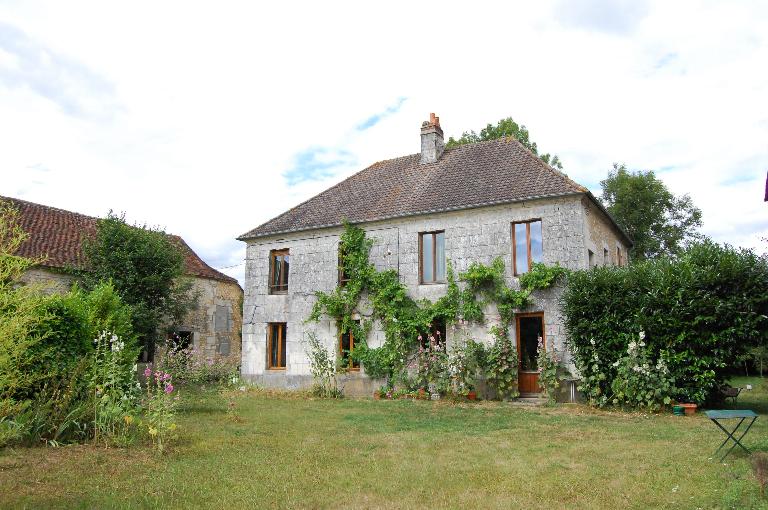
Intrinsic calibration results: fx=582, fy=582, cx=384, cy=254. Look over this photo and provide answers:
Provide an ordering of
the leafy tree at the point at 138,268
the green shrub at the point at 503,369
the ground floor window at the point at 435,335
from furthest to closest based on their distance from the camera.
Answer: the leafy tree at the point at 138,268 → the ground floor window at the point at 435,335 → the green shrub at the point at 503,369

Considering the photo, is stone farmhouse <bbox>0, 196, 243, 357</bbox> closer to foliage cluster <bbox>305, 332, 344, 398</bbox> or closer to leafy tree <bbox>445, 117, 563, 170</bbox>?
foliage cluster <bbox>305, 332, 344, 398</bbox>

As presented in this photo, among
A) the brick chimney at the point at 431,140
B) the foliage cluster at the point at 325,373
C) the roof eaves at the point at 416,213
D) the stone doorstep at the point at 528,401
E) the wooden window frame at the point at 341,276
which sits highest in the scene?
the brick chimney at the point at 431,140

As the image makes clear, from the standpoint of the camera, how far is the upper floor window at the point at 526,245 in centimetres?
1498

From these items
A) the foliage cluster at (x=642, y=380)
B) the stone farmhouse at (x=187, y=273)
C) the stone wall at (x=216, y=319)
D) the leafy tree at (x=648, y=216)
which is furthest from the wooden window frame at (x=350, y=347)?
the leafy tree at (x=648, y=216)

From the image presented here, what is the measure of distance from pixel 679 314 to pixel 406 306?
703 cm

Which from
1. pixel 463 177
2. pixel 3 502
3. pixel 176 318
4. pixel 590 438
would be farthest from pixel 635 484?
pixel 176 318

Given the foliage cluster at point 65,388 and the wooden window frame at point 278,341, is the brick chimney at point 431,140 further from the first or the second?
the foliage cluster at point 65,388

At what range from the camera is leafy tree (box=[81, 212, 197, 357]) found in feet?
59.3

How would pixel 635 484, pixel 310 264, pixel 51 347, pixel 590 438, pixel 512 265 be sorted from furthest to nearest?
pixel 310 264 < pixel 512 265 < pixel 590 438 < pixel 51 347 < pixel 635 484

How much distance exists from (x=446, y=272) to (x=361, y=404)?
4372 mm

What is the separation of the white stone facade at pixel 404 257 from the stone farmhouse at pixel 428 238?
3cm

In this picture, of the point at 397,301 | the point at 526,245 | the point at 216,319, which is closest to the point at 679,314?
the point at 526,245

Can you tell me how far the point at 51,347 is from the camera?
7.91m

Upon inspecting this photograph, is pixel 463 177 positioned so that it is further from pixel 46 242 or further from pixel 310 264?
pixel 46 242
